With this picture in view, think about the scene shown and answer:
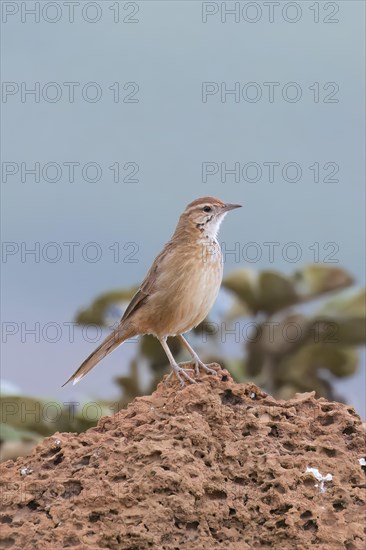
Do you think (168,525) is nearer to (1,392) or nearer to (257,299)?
(1,392)

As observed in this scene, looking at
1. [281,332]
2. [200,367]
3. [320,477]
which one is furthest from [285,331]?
[320,477]

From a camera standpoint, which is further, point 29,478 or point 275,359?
point 275,359

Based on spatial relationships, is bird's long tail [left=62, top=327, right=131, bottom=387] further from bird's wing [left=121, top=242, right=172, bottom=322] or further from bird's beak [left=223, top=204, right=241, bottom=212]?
bird's beak [left=223, top=204, right=241, bottom=212]

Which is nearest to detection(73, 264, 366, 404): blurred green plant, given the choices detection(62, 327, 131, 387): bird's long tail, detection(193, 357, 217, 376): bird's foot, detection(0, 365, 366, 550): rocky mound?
detection(62, 327, 131, 387): bird's long tail

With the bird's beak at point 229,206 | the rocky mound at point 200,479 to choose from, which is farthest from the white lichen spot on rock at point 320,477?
the bird's beak at point 229,206

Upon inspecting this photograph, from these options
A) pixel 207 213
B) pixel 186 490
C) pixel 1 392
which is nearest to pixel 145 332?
pixel 207 213

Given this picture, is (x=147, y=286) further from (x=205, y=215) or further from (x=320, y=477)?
(x=320, y=477)
